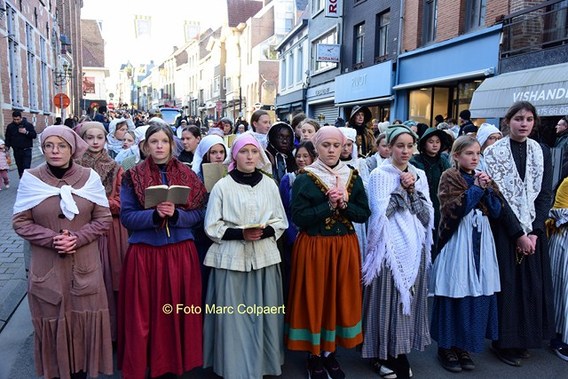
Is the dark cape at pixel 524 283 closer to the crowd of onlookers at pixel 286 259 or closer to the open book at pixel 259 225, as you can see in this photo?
the crowd of onlookers at pixel 286 259

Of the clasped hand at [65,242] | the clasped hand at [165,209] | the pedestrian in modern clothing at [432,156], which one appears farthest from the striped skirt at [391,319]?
the clasped hand at [65,242]

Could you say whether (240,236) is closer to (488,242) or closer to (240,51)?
(488,242)

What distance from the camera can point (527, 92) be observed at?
869 cm

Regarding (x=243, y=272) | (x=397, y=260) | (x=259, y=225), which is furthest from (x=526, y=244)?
(x=243, y=272)

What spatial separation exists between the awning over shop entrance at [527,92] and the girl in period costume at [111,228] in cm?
750

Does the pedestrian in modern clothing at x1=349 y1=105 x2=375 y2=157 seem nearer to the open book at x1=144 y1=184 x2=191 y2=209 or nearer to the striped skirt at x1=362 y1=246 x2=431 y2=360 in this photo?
the striped skirt at x1=362 y1=246 x2=431 y2=360

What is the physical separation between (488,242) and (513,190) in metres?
0.49

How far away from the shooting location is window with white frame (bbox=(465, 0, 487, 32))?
11367 mm

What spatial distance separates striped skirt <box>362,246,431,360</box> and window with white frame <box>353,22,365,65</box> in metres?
16.2

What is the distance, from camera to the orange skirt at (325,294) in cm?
330

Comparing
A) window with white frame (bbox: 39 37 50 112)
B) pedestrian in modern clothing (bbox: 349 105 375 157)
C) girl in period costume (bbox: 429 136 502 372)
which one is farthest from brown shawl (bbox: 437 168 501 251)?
window with white frame (bbox: 39 37 50 112)

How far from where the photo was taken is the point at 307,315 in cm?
335

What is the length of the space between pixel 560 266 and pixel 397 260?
65.9 inches

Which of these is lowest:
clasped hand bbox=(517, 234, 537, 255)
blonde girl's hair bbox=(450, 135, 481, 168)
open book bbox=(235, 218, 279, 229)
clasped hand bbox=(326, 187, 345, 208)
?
clasped hand bbox=(517, 234, 537, 255)
